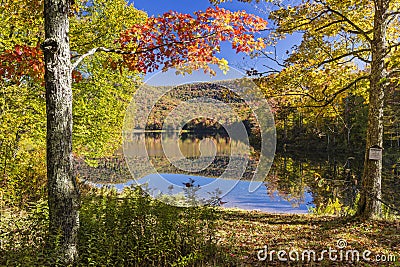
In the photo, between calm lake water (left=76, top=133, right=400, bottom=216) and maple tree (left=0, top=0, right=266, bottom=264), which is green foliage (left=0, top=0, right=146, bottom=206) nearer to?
maple tree (left=0, top=0, right=266, bottom=264)

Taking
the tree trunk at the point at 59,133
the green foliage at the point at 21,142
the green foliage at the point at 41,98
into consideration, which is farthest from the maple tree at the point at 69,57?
the green foliage at the point at 21,142

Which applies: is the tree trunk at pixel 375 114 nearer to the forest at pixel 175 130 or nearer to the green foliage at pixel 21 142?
the forest at pixel 175 130

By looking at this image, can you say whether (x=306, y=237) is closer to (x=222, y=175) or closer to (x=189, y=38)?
(x=222, y=175)

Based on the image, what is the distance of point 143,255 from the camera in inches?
140

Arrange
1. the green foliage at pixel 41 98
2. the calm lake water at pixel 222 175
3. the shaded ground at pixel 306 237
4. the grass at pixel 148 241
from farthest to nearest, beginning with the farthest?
1. the green foliage at pixel 41 98
2. the calm lake water at pixel 222 175
3. the shaded ground at pixel 306 237
4. the grass at pixel 148 241

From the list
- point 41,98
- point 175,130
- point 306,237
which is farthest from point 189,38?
point 41,98

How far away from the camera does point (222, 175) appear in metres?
5.46

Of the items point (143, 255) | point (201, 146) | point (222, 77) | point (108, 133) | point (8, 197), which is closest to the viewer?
point (143, 255)

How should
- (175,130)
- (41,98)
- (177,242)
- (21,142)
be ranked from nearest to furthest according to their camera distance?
(177,242), (175,130), (21,142), (41,98)

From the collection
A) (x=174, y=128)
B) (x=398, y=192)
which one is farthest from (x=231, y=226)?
(x=398, y=192)

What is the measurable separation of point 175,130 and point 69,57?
193cm

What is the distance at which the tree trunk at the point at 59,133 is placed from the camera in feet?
11.0

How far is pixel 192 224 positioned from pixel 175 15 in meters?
2.80

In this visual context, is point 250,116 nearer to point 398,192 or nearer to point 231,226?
point 231,226
